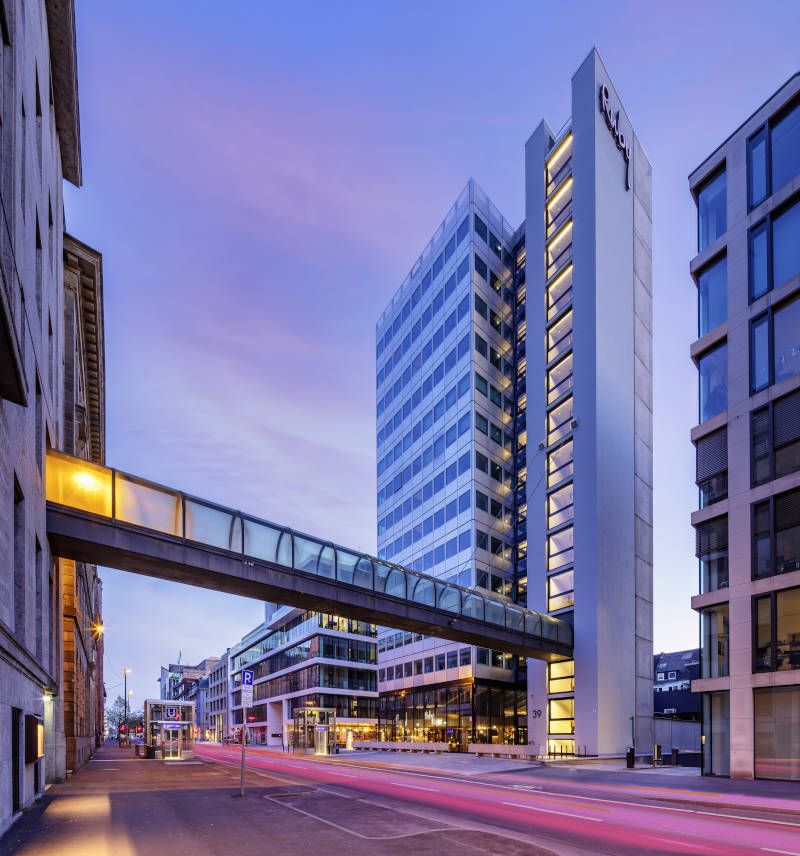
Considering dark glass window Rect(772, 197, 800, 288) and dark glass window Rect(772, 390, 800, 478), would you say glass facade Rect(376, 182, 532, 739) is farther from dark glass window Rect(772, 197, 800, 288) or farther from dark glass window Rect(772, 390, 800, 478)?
dark glass window Rect(772, 390, 800, 478)

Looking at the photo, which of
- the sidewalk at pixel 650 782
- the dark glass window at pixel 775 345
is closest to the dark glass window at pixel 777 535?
the dark glass window at pixel 775 345

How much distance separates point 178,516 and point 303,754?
4757cm

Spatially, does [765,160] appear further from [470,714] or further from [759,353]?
[470,714]

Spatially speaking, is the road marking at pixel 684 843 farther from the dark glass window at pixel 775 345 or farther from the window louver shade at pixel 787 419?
the dark glass window at pixel 775 345

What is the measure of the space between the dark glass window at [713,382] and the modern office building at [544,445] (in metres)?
15.8

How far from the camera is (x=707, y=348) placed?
33344mm

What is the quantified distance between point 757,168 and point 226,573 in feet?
94.0

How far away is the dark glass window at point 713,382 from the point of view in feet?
106

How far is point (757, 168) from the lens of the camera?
104 ft

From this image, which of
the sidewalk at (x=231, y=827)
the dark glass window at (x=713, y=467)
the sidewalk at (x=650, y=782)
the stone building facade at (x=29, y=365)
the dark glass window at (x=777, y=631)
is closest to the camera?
the sidewalk at (x=231, y=827)

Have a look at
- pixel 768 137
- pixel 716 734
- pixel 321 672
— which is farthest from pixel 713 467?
pixel 321 672

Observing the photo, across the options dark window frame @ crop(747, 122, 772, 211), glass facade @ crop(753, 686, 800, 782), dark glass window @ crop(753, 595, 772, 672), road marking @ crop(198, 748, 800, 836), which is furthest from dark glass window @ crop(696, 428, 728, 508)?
road marking @ crop(198, 748, 800, 836)

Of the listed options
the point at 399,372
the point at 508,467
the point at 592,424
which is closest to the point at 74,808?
the point at 592,424

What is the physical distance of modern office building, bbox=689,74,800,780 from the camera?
88.6 feet
